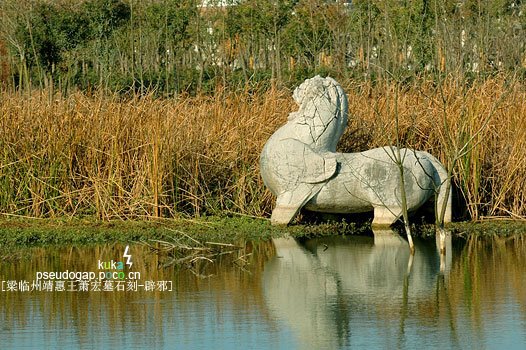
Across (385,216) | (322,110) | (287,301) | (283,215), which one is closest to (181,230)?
(283,215)

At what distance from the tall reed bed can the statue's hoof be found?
2.12ft

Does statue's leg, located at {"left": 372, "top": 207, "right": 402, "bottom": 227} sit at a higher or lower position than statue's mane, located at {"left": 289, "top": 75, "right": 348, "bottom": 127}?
lower

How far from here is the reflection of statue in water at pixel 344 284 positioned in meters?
5.84

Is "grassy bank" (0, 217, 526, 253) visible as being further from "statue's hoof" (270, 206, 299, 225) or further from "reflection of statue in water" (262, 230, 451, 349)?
"reflection of statue in water" (262, 230, 451, 349)

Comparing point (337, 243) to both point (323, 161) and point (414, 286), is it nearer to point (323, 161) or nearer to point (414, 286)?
point (323, 161)

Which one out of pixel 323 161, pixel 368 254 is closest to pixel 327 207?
pixel 323 161

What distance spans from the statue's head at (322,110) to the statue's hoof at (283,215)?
583mm

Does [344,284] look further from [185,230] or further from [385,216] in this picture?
[185,230]

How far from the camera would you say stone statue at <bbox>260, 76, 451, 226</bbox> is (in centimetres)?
902

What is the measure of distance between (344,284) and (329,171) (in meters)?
2.14

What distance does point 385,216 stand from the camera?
360 inches

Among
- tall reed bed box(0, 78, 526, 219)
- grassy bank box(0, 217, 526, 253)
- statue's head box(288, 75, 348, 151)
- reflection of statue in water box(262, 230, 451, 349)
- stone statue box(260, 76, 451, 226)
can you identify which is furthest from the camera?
tall reed bed box(0, 78, 526, 219)

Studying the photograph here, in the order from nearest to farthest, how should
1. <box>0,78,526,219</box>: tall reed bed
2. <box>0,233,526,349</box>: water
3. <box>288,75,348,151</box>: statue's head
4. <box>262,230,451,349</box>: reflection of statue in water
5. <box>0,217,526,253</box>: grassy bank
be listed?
<box>0,233,526,349</box>: water
<box>262,230,451,349</box>: reflection of statue in water
<box>0,217,526,253</box>: grassy bank
<box>288,75,348,151</box>: statue's head
<box>0,78,526,219</box>: tall reed bed

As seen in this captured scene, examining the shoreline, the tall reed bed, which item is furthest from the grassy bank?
the tall reed bed
